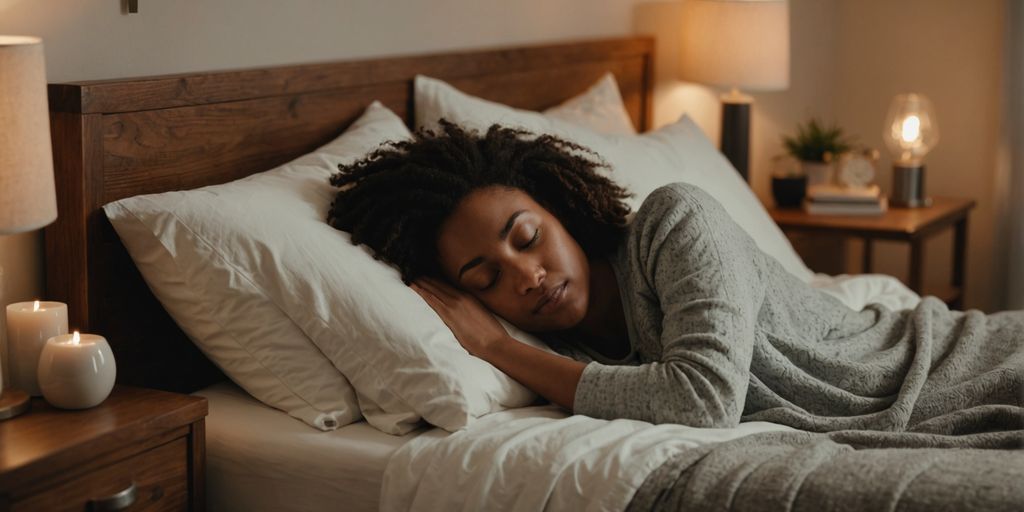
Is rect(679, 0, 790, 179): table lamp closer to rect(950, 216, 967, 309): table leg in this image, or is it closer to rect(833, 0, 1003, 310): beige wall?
rect(950, 216, 967, 309): table leg

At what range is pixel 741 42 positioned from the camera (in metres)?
3.19

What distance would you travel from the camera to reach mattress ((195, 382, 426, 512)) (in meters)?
1.57

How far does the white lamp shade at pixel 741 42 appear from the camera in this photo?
126 inches

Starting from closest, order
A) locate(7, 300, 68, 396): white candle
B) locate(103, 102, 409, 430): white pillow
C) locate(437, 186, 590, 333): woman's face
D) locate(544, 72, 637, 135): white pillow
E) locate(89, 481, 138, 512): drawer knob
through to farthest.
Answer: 1. locate(89, 481, 138, 512): drawer knob
2. locate(7, 300, 68, 396): white candle
3. locate(103, 102, 409, 430): white pillow
4. locate(437, 186, 590, 333): woman's face
5. locate(544, 72, 637, 135): white pillow

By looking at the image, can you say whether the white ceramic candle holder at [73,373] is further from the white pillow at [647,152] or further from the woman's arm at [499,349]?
the white pillow at [647,152]

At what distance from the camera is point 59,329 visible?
1581mm

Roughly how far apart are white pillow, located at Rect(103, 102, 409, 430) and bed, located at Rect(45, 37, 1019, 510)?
0.04 meters

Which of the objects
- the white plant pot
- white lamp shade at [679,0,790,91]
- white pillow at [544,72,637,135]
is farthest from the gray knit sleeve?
the white plant pot

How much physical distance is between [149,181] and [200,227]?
16cm

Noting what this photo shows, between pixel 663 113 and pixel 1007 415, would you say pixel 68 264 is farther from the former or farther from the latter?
pixel 663 113

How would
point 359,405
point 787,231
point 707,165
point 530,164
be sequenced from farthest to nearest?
point 787,231, point 707,165, point 530,164, point 359,405

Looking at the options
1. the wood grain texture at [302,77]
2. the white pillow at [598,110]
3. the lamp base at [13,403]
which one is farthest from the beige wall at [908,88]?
the lamp base at [13,403]

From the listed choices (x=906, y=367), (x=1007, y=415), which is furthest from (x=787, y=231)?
(x=1007, y=415)

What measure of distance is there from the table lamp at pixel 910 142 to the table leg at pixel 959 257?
0.18m
